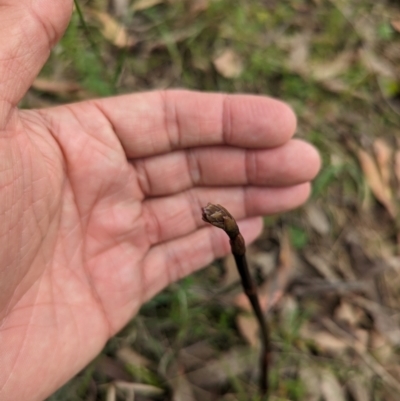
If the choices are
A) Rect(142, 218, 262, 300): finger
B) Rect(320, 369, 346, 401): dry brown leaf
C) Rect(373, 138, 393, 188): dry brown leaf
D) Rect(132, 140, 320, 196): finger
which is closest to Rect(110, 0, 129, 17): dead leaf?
Rect(132, 140, 320, 196): finger

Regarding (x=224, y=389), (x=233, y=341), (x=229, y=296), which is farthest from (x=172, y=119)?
(x=224, y=389)

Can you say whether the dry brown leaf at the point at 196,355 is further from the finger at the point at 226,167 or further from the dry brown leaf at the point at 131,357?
the finger at the point at 226,167

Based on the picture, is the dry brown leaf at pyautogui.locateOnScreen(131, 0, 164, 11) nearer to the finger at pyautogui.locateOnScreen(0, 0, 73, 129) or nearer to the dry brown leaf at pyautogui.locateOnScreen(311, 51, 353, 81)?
the dry brown leaf at pyautogui.locateOnScreen(311, 51, 353, 81)

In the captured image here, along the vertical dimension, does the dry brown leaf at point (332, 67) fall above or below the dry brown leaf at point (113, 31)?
below

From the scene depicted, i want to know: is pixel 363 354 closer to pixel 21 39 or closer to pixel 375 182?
pixel 375 182

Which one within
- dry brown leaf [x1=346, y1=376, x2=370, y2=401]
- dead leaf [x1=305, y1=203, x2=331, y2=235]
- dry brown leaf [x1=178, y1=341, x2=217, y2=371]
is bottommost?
dry brown leaf [x1=346, y1=376, x2=370, y2=401]

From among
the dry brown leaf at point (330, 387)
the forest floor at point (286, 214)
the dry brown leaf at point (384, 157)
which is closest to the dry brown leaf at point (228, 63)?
the forest floor at point (286, 214)

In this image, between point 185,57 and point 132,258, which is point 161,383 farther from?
point 185,57
